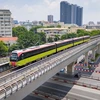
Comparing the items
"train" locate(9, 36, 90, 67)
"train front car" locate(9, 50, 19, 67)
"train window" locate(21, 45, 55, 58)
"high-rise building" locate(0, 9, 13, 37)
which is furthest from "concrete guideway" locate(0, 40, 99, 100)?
"high-rise building" locate(0, 9, 13, 37)

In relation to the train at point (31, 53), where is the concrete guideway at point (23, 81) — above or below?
below

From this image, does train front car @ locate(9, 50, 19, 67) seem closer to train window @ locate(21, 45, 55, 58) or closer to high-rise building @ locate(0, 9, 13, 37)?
train window @ locate(21, 45, 55, 58)

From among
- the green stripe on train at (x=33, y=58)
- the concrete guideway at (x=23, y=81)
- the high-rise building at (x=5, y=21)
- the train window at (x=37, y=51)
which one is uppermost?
A: the high-rise building at (x=5, y=21)

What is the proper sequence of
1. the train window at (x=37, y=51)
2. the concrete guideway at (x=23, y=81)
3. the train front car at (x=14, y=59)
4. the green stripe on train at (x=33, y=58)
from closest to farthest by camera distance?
1. the concrete guideway at (x=23, y=81)
2. the train front car at (x=14, y=59)
3. the green stripe on train at (x=33, y=58)
4. the train window at (x=37, y=51)

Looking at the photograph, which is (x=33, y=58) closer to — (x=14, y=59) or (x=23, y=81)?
(x=14, y=59)

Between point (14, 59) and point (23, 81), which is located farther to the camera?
point (14, 59)

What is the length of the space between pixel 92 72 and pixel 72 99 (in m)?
19.1

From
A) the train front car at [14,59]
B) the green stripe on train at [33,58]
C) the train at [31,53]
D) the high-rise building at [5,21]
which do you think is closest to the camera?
the train front car at [14,59]

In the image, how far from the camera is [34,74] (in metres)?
18.2

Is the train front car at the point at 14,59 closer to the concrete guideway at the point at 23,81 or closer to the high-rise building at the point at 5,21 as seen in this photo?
the concrete guideway at the point at 23,81

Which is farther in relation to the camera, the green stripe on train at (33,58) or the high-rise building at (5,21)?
the high-rise building at (5,21)

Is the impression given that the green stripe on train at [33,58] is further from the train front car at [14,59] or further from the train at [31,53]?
the train front car at [14,59]

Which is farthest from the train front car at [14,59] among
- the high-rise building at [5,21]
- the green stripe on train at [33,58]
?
the high-rise building at [5,21]

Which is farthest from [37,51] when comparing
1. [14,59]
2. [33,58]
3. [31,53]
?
[14,59]
